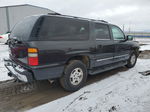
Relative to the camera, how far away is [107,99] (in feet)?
9.59

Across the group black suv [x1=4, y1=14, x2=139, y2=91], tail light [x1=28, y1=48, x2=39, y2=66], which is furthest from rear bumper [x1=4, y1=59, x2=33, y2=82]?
tail light [x1=28, y1=48, x2=39, y2=66]

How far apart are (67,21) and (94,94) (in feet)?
6.26

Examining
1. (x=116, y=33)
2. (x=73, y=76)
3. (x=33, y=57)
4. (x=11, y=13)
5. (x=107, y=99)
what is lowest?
(x=107, y=99)

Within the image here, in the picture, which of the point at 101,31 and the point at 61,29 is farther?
the point at 101,31

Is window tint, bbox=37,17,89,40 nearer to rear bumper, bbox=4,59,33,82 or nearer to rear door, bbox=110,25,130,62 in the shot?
rear bumper, bbox=4,59,33,82

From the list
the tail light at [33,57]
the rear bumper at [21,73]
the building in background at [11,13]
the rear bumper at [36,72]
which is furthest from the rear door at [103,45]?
the building in background at [11,13]

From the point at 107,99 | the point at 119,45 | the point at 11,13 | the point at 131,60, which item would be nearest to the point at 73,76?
the point at 107,99

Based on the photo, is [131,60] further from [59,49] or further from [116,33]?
[59,49]

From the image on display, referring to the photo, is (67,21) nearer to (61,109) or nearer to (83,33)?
(83,33)

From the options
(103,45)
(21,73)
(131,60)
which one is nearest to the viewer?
(21,73)

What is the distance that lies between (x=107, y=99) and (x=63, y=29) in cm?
190

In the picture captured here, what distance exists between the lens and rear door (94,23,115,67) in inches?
147

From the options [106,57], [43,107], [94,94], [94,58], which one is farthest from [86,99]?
[106,57]

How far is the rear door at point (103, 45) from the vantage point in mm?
3724
